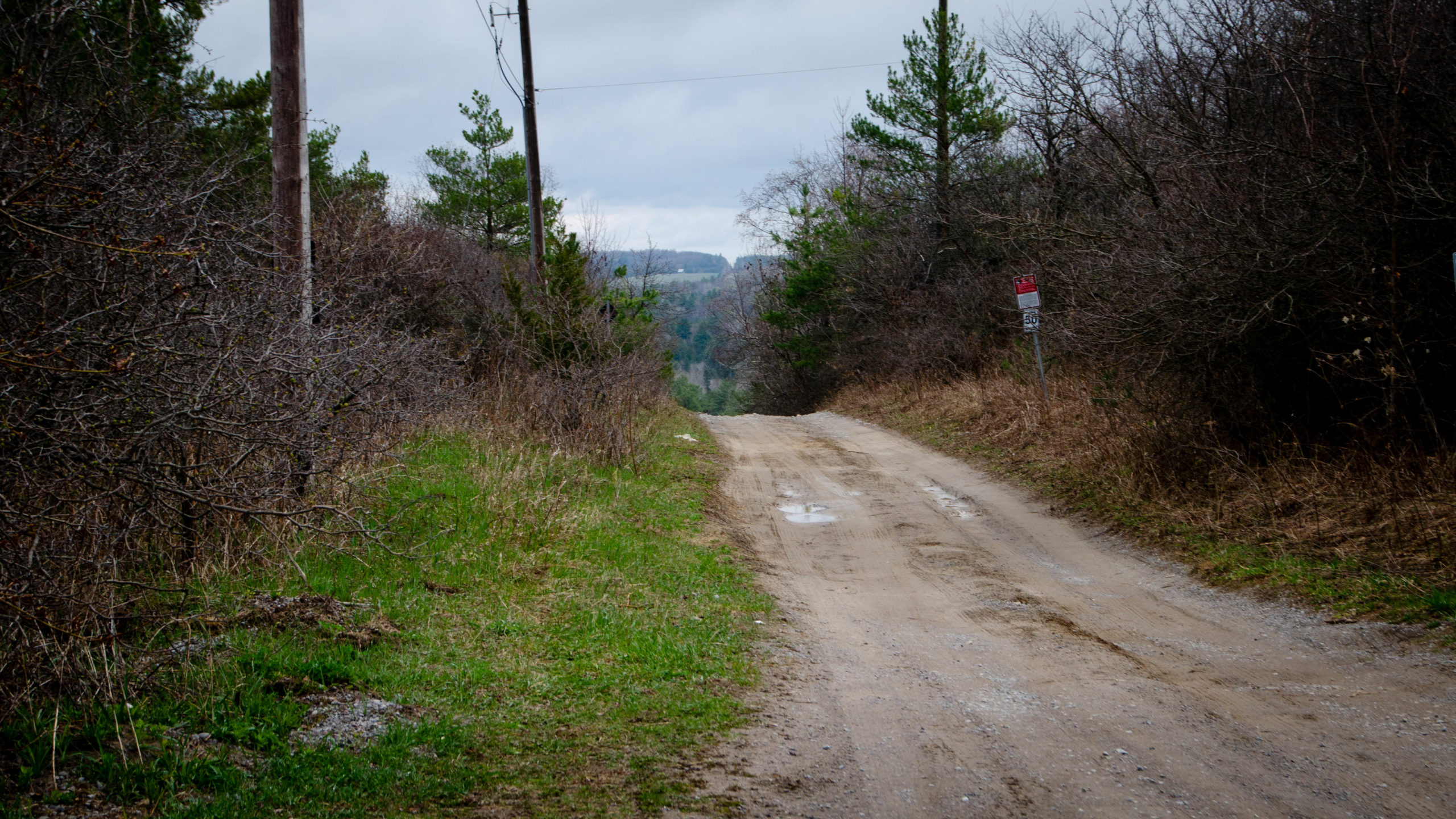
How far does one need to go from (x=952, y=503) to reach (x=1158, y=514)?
8.97ft

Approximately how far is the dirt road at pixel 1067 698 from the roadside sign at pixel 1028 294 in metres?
7.13

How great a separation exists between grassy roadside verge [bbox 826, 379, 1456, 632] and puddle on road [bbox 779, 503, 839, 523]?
293 centimetres

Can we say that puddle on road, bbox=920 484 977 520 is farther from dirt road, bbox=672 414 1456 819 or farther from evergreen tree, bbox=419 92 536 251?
evergreen tree, bbox=419 92 536 251

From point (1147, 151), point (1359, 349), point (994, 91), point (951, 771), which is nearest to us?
point (951, 771)

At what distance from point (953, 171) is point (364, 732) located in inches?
914

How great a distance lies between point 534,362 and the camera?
14719 mm

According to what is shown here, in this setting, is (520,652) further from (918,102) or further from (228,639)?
(918,102)

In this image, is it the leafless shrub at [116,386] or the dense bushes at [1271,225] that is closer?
the leafless shrub at [116,386]

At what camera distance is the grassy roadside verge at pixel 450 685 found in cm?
362

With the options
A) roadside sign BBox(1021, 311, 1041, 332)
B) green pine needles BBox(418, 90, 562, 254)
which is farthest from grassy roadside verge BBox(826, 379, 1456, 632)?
green pine needles BBox(418, 90, 562, 254)

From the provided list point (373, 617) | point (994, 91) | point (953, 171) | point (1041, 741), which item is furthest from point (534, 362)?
point (994, 91)

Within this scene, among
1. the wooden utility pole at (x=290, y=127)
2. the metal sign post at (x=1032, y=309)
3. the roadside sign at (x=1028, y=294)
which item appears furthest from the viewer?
the roadside sign at (x=1028, y=294)

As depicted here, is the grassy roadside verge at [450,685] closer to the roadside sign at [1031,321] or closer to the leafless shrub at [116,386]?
the leafless shrub at [116,386]

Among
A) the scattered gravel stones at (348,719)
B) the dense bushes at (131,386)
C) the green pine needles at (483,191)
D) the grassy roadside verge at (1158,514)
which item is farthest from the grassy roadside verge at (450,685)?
the green pine needles at (483,191)
